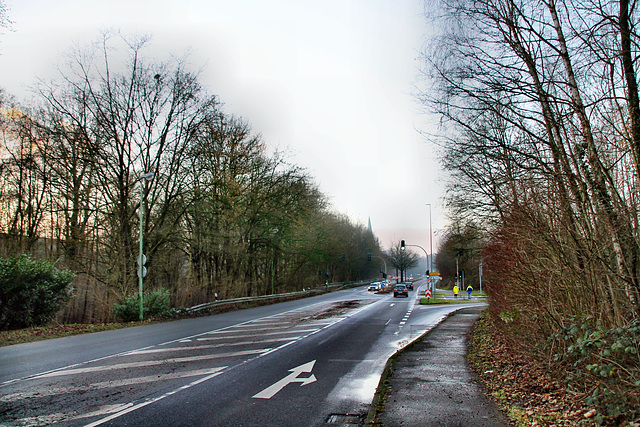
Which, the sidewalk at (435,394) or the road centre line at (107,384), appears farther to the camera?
the road centre line at (107,384)

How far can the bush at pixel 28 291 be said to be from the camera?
16047 millimetres

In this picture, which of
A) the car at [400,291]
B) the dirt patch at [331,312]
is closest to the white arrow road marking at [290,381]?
the dirt patch at [331,312]

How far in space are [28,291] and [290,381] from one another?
1370 cm

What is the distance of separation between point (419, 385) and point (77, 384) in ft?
18.9

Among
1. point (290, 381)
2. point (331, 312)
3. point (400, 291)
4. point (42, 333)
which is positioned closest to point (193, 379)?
point (290, 381)

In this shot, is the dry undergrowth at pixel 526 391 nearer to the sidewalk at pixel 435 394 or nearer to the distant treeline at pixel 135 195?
the sidewalk at pixel 435 394

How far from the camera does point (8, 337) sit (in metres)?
13.4

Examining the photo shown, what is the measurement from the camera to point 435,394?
671 cm

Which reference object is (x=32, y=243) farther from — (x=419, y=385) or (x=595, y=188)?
(x=595, y=188)

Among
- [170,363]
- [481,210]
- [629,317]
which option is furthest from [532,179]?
[481,210]

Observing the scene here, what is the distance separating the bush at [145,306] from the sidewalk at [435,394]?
14102mm

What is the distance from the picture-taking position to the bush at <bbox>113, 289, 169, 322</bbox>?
19.9 metres

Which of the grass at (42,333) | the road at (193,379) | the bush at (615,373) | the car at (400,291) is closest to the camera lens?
the bush at (615,373)

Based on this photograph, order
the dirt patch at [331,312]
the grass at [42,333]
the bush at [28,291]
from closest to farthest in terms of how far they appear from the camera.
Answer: the grass at [42,333] < the bush at [28,291] < the dirt patch at [331,312]
